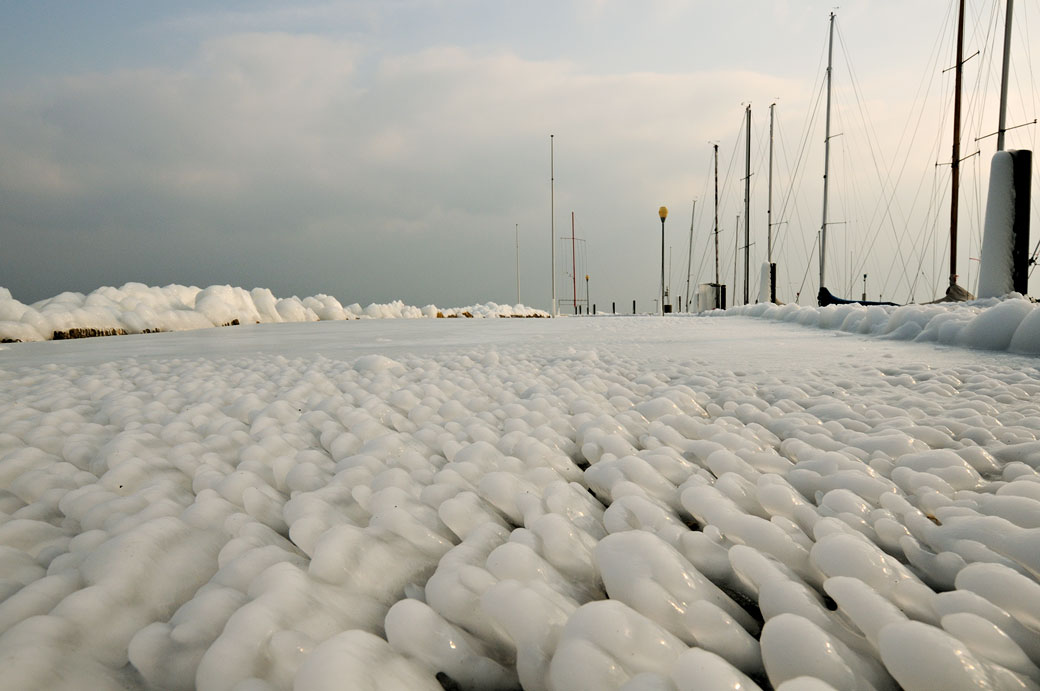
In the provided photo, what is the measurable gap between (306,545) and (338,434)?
46cm

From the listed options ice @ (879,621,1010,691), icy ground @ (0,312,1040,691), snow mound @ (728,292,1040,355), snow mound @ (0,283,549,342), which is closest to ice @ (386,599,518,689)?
icy ground @ (0,312,1040,691)

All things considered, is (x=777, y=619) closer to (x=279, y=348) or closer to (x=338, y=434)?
(x=338, y=434)

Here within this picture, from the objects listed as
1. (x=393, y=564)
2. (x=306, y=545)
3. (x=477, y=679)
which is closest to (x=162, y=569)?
(x=306, y=545)

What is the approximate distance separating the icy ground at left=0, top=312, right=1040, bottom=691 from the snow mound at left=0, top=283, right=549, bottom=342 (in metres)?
3.71

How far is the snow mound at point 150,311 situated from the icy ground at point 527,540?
3.71m

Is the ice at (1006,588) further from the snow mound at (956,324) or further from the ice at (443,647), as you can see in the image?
the snow mound at (956,324)

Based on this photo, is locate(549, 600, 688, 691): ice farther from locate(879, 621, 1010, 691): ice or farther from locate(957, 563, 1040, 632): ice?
locate(957, 563, 1040, 632): ice

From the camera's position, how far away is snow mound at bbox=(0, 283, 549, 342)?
420 centimetres

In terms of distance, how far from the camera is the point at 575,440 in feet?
3.60

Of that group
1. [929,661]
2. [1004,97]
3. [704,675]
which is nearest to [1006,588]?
[929,661]

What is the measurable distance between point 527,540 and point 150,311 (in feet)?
17.5

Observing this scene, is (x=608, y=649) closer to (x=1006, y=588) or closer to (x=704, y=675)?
(x=704, y=675)

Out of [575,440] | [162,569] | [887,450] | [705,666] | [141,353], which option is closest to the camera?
[705,666]

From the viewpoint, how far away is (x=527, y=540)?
0.67 m
